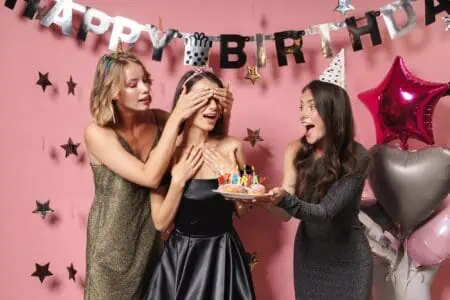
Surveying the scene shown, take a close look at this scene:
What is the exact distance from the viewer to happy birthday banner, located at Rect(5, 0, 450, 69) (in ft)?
6.72

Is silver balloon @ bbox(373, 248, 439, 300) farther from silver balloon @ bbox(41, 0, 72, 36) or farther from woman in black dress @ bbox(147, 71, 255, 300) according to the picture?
silver balloon @ bbox(41, 0, 72, 36)

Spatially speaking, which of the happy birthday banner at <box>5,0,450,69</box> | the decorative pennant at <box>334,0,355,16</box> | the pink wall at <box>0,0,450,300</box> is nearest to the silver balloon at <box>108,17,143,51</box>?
the happy birthday banner at <box>5,0,450,69</box>

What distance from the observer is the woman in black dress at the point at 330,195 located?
5.41ft

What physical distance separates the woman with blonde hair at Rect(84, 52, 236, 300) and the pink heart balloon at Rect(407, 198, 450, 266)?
3.18ft

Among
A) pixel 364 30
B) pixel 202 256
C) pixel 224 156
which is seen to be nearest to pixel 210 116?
pixel 224 156

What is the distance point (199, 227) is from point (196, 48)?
83 centimetres

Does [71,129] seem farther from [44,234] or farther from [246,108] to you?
[246,108]

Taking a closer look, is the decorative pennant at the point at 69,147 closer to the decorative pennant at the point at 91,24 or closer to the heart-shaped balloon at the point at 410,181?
the decorative pennant at the point at 91,24

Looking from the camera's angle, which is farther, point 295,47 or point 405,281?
point 295,47

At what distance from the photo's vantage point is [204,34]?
7.01 ft

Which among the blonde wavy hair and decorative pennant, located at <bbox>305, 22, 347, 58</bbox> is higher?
decorative pennant, located at <bbox>305, 22, 347, 58</bbox>

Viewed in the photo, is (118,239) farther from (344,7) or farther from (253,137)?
(344,7)

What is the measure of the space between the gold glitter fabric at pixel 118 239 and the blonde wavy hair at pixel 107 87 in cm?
10

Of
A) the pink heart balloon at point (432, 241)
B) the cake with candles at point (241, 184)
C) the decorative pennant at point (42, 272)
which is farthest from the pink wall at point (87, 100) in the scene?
the cake with candles at point (241, 184)
